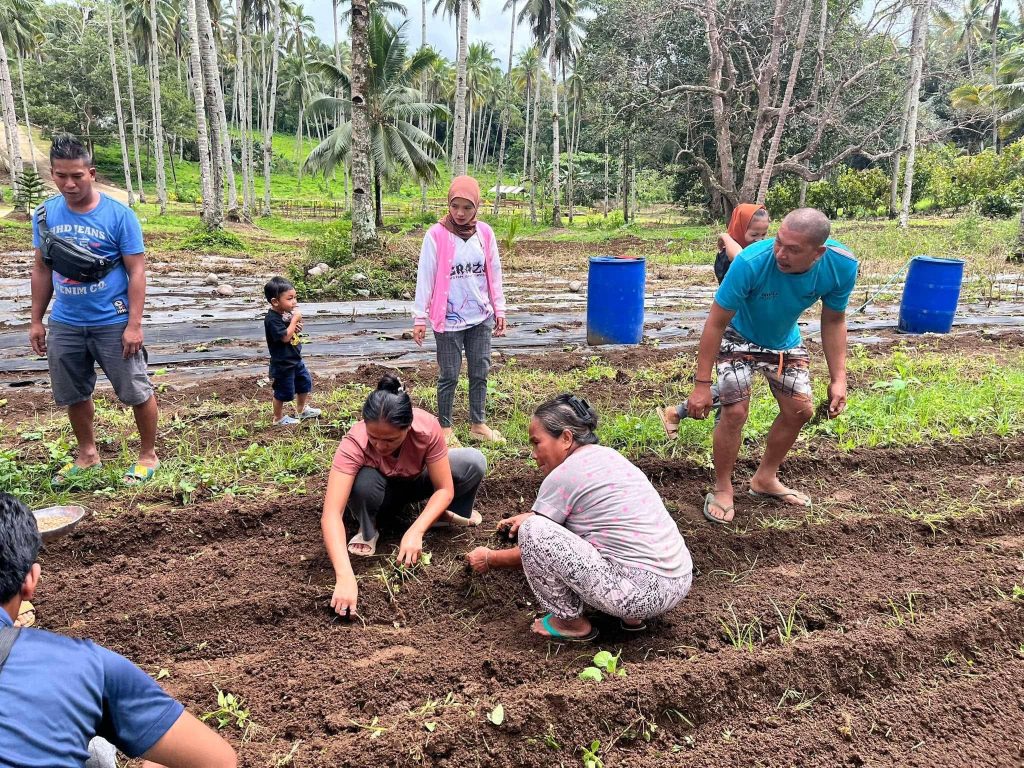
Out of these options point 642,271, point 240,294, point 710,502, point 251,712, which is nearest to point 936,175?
point 642,271

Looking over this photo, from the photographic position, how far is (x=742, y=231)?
473 cm

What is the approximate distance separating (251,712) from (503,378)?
388cm

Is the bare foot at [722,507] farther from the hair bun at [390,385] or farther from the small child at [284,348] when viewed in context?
the small child at [284,348]

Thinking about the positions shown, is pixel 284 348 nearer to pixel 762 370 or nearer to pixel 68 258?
pixel 68 258

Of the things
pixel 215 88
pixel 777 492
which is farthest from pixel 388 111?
pixel 777 492

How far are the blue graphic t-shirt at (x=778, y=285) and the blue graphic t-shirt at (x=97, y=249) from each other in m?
3.03

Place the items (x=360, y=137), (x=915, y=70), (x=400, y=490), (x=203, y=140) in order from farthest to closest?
(x=915, y=70) < (x=203, y=140) < (x=360, y=137) < (x=400, y=490)

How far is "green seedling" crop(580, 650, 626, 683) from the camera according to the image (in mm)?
2350

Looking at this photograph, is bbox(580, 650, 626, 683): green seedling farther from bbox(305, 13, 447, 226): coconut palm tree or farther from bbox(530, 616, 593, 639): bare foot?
bbox(305, 13, 447, 226): coconut palm tree

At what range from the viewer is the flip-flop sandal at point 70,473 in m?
3.72

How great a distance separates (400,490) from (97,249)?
6.62ft

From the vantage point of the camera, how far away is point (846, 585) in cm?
294

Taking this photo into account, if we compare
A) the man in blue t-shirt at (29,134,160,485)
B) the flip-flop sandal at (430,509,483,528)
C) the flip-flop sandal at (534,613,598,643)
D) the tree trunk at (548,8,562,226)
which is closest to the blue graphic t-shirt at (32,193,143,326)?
the man in blue t-shirt at (29,134,160,485)

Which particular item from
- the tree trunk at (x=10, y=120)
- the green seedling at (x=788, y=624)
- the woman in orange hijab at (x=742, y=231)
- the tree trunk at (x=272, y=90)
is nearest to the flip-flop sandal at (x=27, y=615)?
the green seedling at (x=788, y=624)
